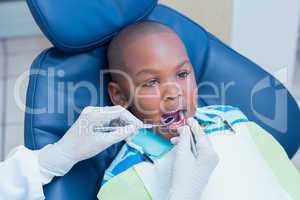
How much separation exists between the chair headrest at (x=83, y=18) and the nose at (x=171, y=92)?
0.21 m

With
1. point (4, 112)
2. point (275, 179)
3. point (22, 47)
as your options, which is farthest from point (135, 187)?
point (22, 47)

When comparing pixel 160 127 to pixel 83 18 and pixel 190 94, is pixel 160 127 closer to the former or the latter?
pixel 190 94

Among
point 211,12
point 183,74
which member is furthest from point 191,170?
point 211,12

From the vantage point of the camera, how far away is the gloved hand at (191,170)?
90 cm

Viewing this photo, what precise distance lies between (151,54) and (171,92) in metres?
0.10

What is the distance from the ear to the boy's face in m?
0.02

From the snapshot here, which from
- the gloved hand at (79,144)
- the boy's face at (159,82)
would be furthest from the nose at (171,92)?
the gloved hand at (79,144)

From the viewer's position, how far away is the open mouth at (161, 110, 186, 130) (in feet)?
3.36

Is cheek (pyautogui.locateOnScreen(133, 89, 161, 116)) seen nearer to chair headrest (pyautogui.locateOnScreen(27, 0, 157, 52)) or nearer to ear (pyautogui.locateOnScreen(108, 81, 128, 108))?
ear (pyautogui.locateOnScreen(108, 81, 128, 108))

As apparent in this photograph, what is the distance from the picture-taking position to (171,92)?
40.7 inches

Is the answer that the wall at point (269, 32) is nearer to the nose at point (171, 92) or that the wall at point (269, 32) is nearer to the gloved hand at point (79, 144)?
the nose at point (171, 92)

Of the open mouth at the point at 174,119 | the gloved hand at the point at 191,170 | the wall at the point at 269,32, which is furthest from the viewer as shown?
the wall at the point at 269,32

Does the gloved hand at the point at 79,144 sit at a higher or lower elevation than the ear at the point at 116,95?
lower

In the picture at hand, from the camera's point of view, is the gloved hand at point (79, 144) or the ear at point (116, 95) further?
the ear at point (116, 95)
